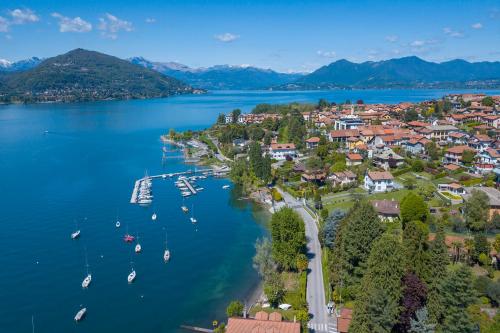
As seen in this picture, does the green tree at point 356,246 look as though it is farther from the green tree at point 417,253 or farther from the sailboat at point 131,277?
the sailboat at point 131,277

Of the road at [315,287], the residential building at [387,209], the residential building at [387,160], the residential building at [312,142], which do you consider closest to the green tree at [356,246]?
the road at [315,287]

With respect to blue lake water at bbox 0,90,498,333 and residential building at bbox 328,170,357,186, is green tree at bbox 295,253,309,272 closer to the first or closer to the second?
blue lake water at bbox 0,90,498,333

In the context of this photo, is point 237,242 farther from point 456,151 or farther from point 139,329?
point 456,151

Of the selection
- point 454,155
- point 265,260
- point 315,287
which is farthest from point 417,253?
point 454,155

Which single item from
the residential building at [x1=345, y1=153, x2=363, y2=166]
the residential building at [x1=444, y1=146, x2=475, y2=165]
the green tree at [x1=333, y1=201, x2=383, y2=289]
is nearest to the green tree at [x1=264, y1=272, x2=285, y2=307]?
the green tree at [x1=333, y1=201, x2=383, y2=289]

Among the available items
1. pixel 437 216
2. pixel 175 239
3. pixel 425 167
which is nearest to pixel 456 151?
pixel 425 167
